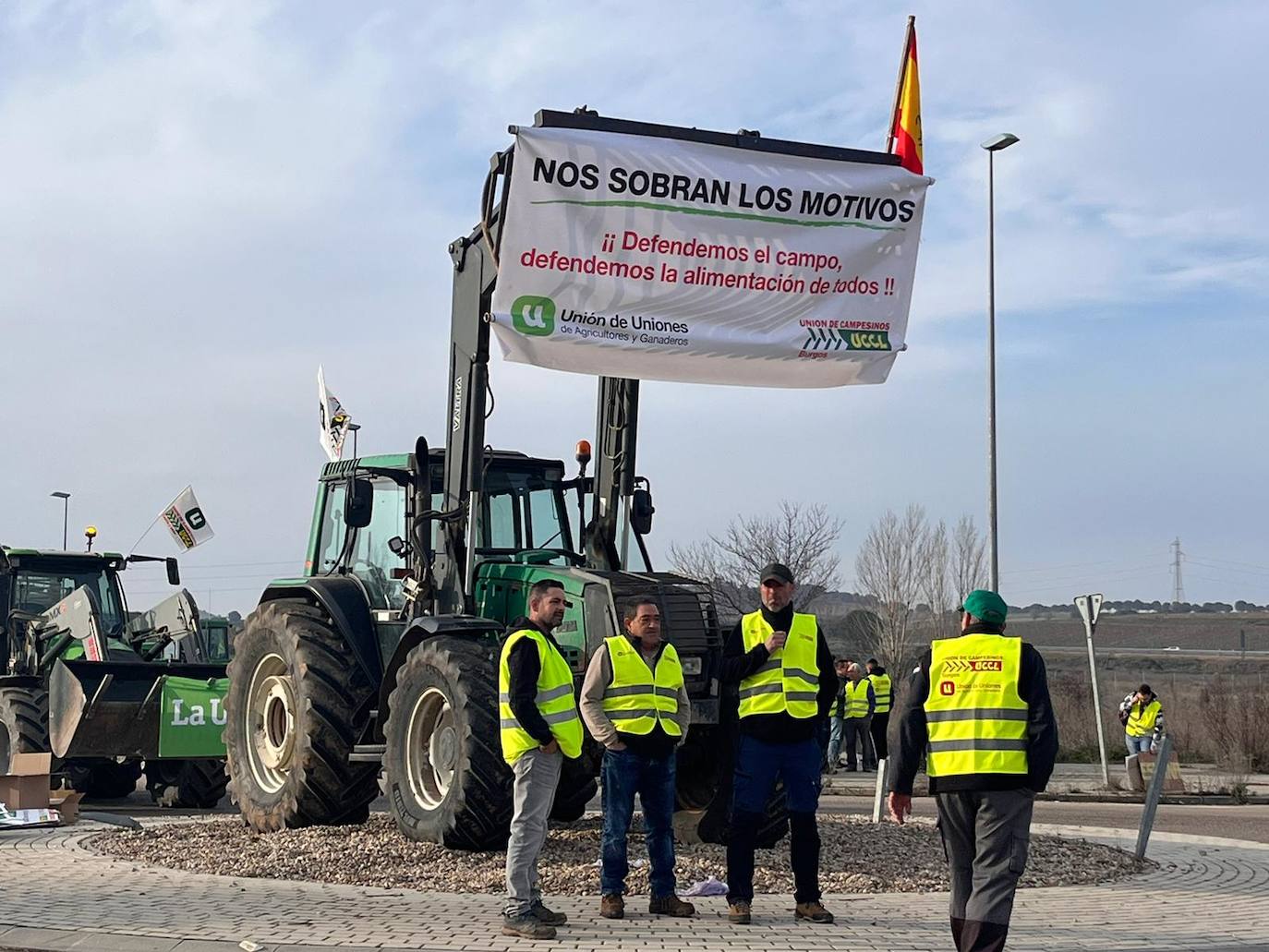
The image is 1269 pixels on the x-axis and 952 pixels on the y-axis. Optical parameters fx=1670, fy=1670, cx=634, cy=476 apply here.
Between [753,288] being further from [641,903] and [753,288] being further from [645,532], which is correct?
[641,903]

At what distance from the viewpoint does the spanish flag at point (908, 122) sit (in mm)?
12664

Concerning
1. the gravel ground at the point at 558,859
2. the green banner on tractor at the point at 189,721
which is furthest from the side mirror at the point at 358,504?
the green banner on tractor at the point at 189,721

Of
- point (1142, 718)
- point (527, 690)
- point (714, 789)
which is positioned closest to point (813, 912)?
point (527, 690)

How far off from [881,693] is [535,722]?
1781 cm

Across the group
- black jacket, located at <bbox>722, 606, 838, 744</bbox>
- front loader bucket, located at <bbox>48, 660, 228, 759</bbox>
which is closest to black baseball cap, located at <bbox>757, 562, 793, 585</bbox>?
black jacket, located at <bbox>722, 606, 838, 744</bbox>

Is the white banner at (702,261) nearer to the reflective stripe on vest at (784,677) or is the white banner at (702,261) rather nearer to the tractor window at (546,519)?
the tractor window at (546,519)

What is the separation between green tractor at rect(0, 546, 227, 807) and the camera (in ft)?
55.7

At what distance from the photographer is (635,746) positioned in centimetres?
940

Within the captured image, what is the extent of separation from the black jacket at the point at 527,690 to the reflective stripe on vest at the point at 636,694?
49 cm

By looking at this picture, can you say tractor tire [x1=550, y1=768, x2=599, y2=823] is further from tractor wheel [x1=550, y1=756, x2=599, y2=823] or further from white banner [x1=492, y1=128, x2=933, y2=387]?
white banner [x1=492, y1=128, x2=933, y2=387]

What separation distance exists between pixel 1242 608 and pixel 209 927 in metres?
144

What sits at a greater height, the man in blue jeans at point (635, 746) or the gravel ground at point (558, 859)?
the man in blue jeans at point (635, 746)

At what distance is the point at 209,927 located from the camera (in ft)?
29.0

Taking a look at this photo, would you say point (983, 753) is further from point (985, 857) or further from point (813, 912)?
point (813, 912)
